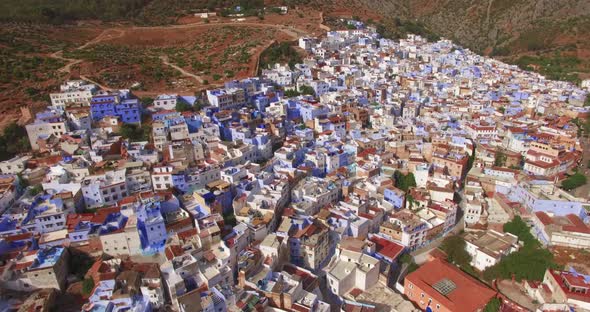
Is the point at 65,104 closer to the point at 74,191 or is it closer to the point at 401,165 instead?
the point at 74,191

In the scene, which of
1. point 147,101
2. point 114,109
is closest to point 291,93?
point 147,101

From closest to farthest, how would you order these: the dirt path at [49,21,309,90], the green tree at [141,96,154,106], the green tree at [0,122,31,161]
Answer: the green tree at [0,122,31,161] → the green tree at [141,96,154,106] → the dirt path at [49,21,309,90]

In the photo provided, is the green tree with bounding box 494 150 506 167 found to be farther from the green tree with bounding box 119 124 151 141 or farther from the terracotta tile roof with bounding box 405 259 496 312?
the green tree with bounding box 119 124 151 141

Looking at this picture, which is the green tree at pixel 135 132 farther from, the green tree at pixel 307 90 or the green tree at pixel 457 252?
Answer: the green tree at pixel 457 252

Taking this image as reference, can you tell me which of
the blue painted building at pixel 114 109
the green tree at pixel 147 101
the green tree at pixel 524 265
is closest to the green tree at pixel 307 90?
the green tree at pixel 147 101

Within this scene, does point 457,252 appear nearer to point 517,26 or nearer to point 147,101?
point 147,101

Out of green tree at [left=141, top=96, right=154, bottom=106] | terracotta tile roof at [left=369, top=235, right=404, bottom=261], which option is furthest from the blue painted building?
terracotta tile roof at [left=369, top=235, right=404, bottom=261]

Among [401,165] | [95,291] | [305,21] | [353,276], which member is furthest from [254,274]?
[305,21]

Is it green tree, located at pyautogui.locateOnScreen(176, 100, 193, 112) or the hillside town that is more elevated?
green tree, located at pyautogui.locateOnScreen(176, 100, 193, 112)

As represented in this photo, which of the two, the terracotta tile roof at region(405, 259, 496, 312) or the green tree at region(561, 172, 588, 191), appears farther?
the green tree at region(561, 172, 588, 191)
